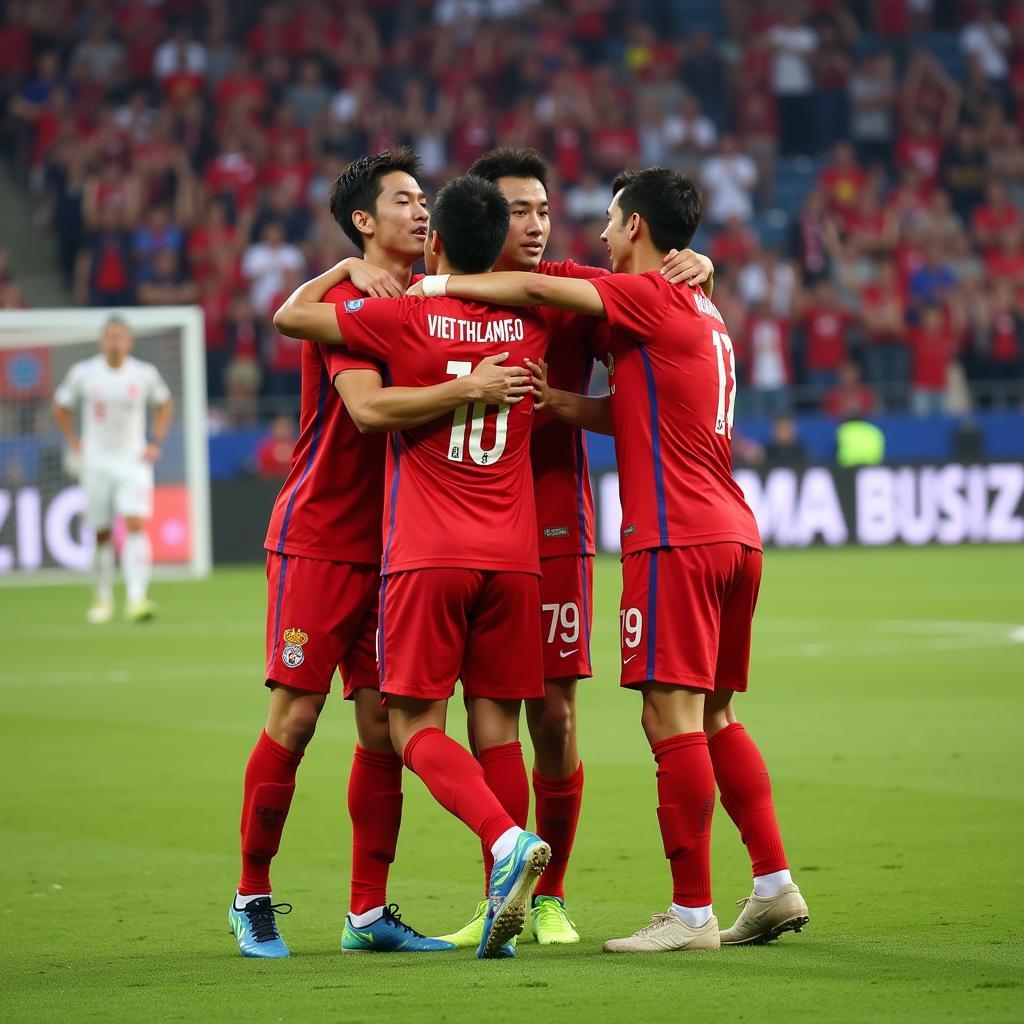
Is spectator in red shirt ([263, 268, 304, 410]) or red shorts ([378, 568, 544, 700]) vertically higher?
spectator in red shirt ([263, 268, 304, 410])

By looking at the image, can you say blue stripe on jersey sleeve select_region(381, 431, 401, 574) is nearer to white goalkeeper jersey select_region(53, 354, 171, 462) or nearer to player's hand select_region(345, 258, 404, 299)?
player's hand select_region(345, 258, 404, 299)

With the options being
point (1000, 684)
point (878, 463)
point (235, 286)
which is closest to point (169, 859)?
point (1000, 684)

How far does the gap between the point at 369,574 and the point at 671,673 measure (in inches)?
37.4

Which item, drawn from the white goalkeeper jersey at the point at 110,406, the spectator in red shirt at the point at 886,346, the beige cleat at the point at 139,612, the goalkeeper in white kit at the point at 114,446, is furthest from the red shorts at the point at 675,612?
the spectator in red shirt at the point at 886,346

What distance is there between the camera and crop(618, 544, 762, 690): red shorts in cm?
522

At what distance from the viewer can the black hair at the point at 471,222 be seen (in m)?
5.19

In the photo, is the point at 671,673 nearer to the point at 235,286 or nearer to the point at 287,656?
the point at 287,656

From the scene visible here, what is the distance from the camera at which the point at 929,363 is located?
80.2 feet

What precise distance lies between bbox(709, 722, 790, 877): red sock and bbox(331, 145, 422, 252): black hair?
1797 mm

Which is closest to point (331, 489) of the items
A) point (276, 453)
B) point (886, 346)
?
point (276, 453)

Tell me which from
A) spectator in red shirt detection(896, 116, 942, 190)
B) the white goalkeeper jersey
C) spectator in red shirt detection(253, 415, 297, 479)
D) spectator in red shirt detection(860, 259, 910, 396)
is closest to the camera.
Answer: the white goalkeeper jersey

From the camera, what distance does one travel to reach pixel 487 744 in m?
5.33

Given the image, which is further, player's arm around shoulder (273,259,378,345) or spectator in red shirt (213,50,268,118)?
spectator in red shirt (213,50,268,118)

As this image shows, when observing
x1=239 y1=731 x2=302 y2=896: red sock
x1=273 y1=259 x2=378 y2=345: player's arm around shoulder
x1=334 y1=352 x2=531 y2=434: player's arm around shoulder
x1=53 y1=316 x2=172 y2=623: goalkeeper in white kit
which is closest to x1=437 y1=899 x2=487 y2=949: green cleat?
x1=239 y1=731 x2=302 y2=896: red sock
